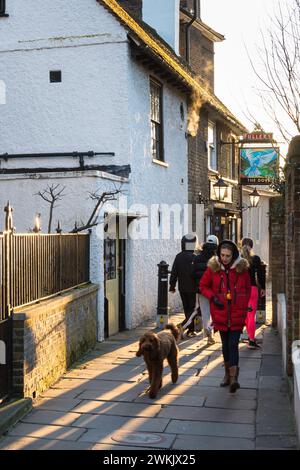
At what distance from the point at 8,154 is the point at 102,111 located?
2.09 m

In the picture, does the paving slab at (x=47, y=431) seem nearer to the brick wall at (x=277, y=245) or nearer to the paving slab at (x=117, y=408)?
the paving slab at (x=117, y=408)

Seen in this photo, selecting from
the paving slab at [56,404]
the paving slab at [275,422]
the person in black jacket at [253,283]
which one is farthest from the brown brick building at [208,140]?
the paving slab at [275,422]

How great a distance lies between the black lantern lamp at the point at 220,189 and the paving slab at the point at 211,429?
11.6 m

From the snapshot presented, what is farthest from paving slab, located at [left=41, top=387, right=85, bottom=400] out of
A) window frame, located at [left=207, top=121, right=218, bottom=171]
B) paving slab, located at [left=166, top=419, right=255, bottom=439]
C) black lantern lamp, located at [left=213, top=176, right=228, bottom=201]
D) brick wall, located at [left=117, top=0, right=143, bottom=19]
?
brick wall, located at [left=117, top=0, right=143, bottom=19]

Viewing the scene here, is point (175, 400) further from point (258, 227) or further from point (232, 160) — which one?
point (258, 227)

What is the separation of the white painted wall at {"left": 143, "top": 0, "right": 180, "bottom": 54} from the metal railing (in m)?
11.1

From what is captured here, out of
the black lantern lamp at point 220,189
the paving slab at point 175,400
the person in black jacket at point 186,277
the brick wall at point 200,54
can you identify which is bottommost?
the paving slab at point 175,400

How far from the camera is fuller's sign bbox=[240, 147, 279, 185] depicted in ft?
66.0

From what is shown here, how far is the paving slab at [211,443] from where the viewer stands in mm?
5363

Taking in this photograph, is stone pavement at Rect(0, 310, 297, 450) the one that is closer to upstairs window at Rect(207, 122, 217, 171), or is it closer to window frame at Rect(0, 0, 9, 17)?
window frame at Rect(0, 0, 9, 17)

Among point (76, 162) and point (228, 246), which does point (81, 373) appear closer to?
point (228, 246)

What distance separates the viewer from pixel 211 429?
19.4ft

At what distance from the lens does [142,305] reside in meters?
12.8

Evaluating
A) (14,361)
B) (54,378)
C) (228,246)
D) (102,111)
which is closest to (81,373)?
(54,378)
